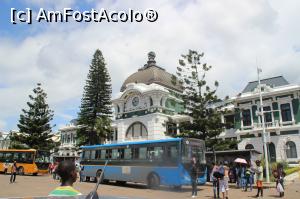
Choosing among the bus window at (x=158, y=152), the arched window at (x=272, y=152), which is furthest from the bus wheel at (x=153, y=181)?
the arched window at (x=272, y=152)

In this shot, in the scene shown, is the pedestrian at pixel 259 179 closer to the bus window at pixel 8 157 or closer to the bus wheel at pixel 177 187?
the bus wheel at pixel 177 187

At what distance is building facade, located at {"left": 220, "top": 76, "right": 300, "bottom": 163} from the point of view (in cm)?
3253

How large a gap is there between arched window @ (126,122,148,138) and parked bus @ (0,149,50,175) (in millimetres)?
13607

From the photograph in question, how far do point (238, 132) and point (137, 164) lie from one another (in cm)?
1921

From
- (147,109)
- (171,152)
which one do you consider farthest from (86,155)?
(147,109)

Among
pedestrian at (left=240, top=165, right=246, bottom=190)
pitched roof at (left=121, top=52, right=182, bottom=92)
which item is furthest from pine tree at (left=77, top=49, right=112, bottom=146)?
pedestrian at (left=240, top=165, right=246, bottom=190)

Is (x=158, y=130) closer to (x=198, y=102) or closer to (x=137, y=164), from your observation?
(x=198, y=102)

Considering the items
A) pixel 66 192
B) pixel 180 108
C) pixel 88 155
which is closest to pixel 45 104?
pixel 180 108

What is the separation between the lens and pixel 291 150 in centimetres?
3253

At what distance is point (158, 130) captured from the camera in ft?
137

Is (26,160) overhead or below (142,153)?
below

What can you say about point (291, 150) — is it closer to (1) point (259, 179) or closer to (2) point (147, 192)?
(1) point (259, 179)

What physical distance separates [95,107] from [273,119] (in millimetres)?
23093

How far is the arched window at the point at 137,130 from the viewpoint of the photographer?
142 ft
